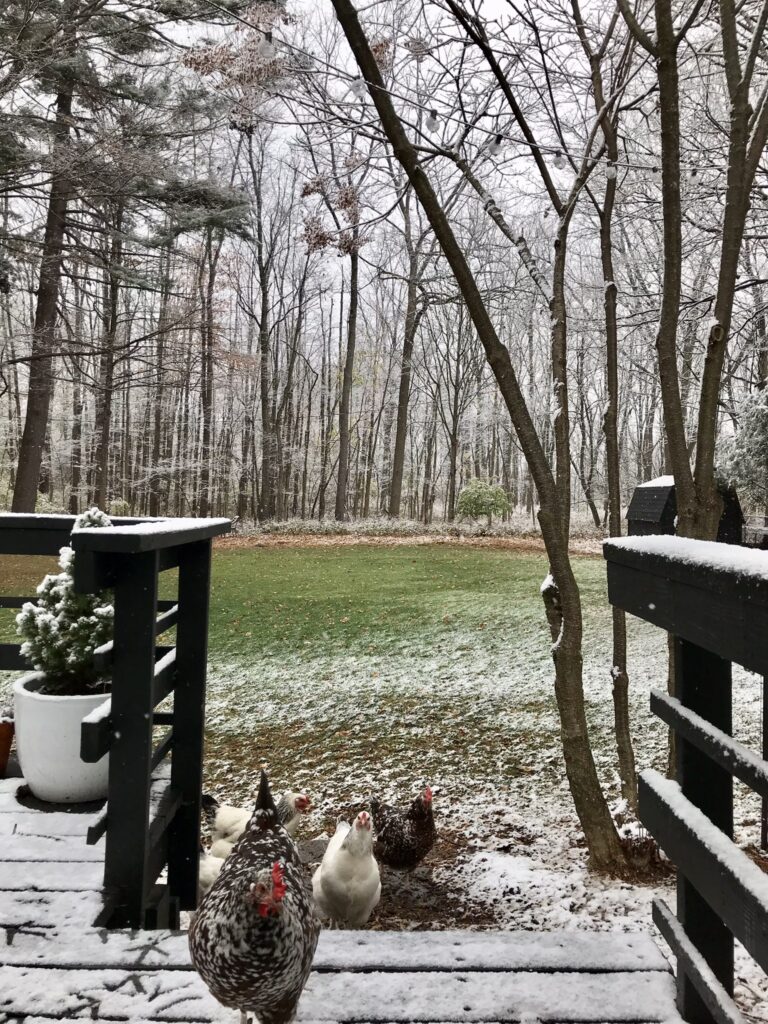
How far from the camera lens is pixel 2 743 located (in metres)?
2.87

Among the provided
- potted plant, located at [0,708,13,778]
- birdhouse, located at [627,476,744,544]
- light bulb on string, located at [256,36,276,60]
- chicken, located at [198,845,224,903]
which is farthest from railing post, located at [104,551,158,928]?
birdhouse, located at [627,476,744,544]

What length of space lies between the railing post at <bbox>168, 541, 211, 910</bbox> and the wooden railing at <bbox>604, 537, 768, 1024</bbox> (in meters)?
1.46

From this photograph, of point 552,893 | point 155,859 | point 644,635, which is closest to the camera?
point 155,859

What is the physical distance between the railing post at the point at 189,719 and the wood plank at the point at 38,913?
54 centimetres

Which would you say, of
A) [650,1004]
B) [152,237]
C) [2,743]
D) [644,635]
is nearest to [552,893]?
[650,1004]

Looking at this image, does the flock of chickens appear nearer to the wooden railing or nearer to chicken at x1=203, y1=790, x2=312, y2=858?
the wooden railing

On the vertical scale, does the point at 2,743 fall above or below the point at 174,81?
below

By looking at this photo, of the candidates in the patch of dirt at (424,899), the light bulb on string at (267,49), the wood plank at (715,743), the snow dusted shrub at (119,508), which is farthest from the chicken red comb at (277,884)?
the snow dusted shrub at (119,508)

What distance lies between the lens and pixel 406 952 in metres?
1.73

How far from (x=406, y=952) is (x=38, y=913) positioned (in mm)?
961

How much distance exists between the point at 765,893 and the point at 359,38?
9.52 ft

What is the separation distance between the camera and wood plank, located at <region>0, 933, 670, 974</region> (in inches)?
65.4

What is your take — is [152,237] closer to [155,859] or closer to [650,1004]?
[155,859]

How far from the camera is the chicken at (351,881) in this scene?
2.86 meters
